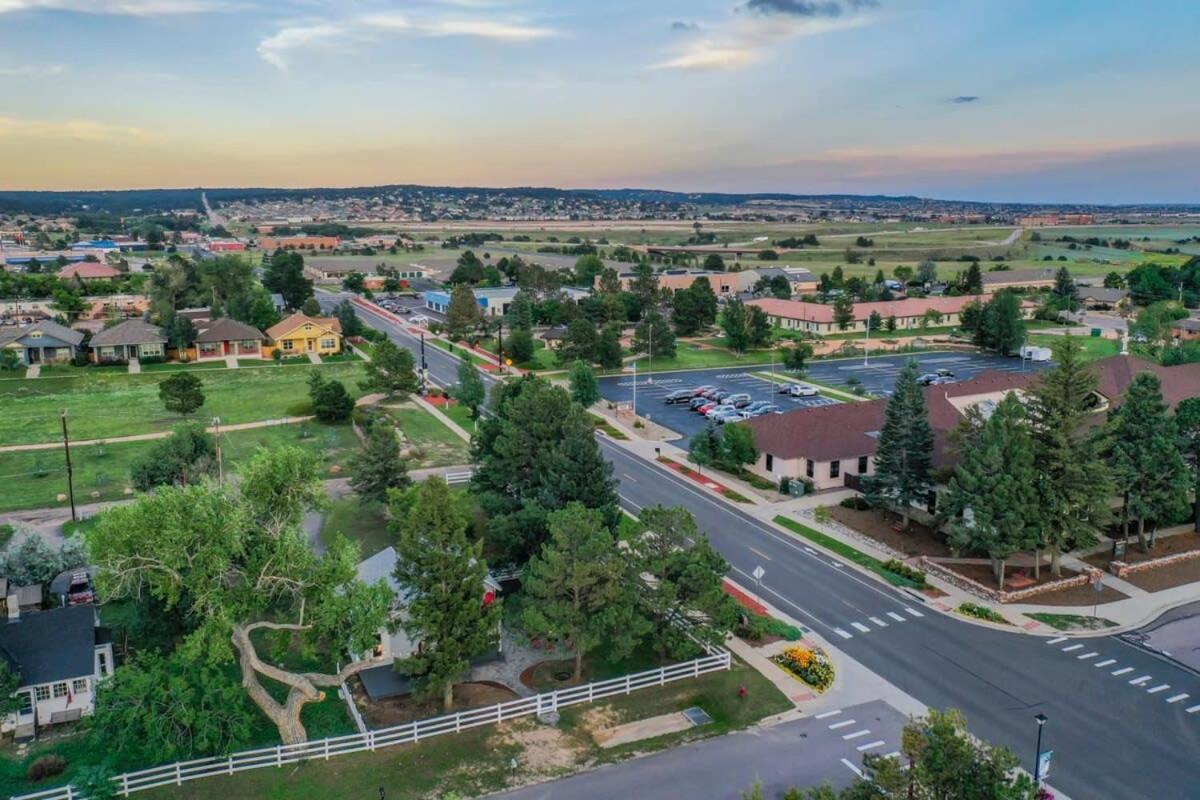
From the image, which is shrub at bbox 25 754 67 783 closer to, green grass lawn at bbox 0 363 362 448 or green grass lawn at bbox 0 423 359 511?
green grass lawn at bbox 0 423 359 511

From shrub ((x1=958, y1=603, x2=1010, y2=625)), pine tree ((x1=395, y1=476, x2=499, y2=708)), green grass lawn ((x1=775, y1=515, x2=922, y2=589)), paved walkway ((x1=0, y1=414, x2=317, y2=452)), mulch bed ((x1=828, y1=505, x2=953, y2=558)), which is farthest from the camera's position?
paved walkway ((x1=0, y1=414, x2=317, y2=452))

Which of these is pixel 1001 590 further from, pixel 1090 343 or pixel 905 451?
pixel 1090 343

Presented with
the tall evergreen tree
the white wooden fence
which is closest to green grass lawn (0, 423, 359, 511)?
the white wooden fence

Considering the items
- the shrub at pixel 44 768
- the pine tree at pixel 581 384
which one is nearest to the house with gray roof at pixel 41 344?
the pine tree at pixel 581 384

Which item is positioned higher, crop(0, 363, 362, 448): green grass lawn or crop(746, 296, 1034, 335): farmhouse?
crop(746, 296, 1034, 335): farmhouse

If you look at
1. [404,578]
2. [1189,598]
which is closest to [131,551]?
[404,578]

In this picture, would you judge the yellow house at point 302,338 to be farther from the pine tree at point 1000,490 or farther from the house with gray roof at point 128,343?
the pine tree at point 1000,490

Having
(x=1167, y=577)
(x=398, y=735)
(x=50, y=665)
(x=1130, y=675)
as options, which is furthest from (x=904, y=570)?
(x=50, y=665)

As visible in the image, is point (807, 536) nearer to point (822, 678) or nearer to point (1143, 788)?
point (822, 678)
